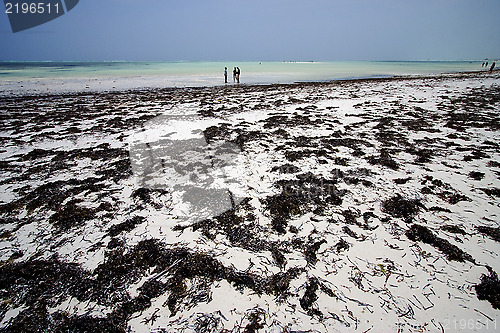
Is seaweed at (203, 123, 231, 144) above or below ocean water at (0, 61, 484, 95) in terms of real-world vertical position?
below

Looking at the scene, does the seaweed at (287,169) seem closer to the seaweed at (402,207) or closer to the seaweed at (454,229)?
the seaweed at (402,207)

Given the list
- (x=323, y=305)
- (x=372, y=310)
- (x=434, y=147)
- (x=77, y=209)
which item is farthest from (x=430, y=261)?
(x=77, y=209)

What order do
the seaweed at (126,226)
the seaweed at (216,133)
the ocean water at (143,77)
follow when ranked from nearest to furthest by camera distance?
the seaweed at (126,226) < the seaweed at (216,133) < the ocean water at (143,77)

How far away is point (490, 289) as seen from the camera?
2.38m

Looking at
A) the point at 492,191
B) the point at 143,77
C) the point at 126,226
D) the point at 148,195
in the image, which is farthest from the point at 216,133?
the point at 143,77

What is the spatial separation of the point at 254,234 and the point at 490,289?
8.89 feet

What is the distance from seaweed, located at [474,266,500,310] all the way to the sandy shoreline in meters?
0.01

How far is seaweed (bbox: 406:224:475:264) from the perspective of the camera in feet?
9.16

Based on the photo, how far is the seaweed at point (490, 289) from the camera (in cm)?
228

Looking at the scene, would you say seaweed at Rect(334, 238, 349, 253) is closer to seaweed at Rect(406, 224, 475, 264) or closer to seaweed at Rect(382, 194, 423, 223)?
seaweed at Rect(406, 224, 475, 264)

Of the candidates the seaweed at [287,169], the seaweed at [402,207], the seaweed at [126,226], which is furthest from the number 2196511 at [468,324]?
the seaweed at [126,226]

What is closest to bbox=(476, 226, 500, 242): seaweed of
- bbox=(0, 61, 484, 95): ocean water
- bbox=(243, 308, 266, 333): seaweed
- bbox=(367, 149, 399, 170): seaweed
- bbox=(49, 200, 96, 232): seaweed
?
bbox=(367, 149, 399, 170): seaweed

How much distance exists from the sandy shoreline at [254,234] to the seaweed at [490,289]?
11 mm

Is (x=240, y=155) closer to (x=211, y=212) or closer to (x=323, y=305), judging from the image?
(x=211, y=212)
